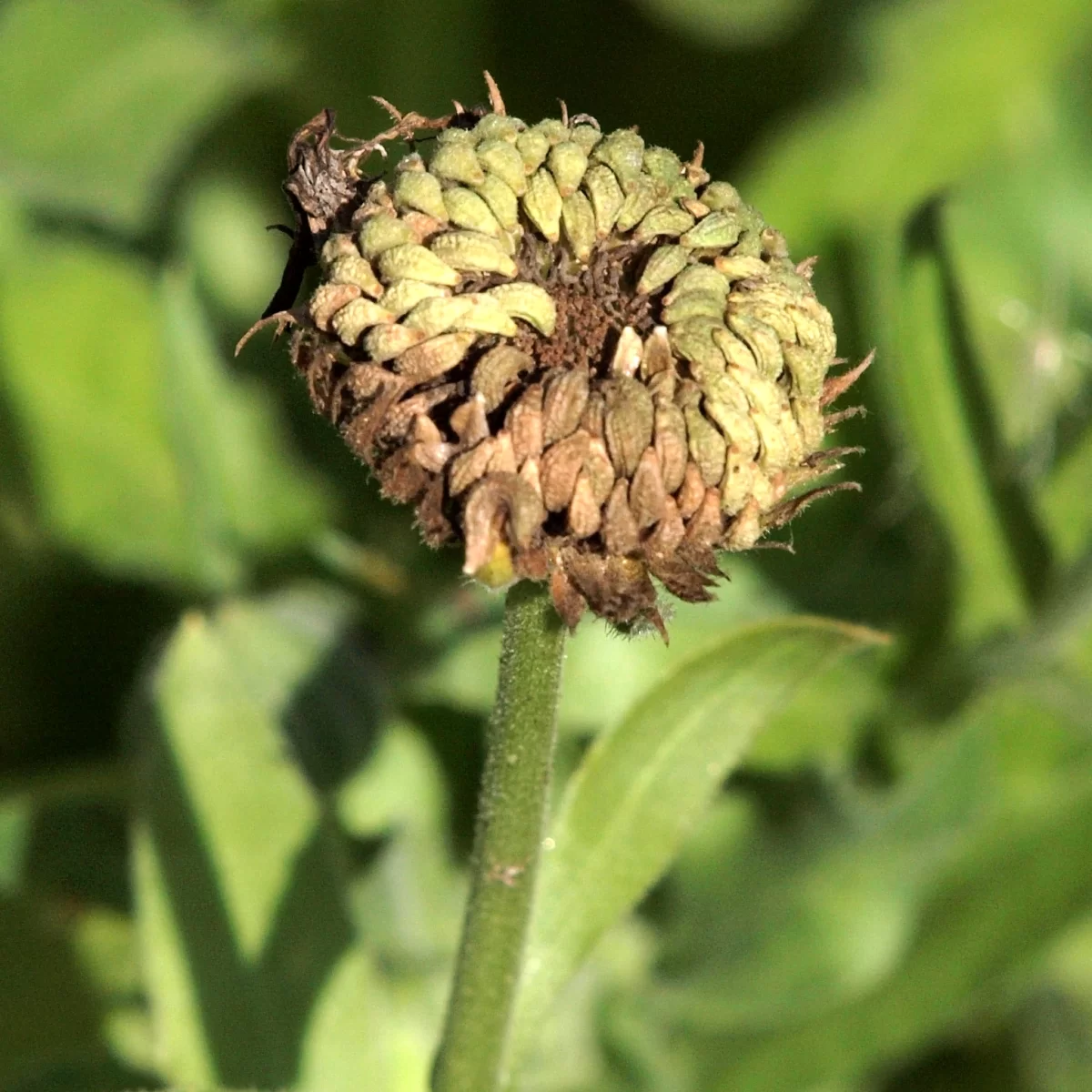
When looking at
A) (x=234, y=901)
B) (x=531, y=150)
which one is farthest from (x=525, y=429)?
(x=234, y=901)

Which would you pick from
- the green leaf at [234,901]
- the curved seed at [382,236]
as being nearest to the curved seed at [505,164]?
the curved seed at [382,236]

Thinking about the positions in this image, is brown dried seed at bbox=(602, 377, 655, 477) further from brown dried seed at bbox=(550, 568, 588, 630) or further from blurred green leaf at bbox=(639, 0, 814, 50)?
blurred green leaf at bbox=(639, 0, 814, 50)

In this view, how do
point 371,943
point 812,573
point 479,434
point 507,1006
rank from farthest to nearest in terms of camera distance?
1. point 812,573
2. point 371,943
3. point 507,1006
4. point 479,434

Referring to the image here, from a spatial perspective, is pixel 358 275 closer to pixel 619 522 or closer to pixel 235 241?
pixel 619 522

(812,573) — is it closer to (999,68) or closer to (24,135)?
(999,68)

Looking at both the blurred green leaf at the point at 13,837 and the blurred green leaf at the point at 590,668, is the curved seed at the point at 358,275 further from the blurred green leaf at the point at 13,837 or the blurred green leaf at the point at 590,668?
the blurred green leaf at the point at 13,837

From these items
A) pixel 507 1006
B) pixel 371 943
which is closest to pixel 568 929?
pixel 507 1006
